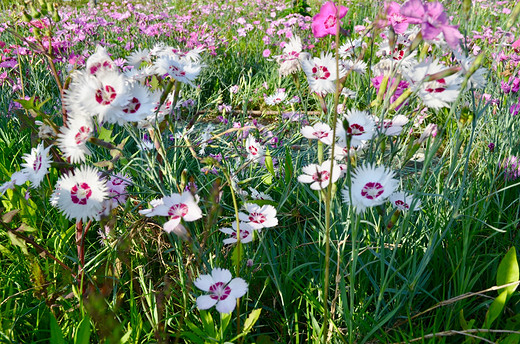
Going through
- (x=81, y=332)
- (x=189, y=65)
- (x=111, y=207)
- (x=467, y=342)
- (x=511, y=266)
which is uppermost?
(x=189, y=65)

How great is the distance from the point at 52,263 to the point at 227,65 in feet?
10.6

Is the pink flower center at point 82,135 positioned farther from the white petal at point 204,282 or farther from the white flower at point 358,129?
the white flower at point 358,129

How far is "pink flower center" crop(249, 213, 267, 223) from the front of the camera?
3.39 feet

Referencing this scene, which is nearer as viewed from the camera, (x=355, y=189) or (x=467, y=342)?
(x=355, y=189)

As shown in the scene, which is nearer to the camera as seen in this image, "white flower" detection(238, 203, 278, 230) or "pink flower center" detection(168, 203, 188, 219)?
"pink flower center" detection(168, 203, 188, 219)

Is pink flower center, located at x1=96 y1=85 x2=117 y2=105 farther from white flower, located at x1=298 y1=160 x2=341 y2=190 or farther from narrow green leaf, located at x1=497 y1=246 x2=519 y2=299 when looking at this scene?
narrow green leaf, located at x1=497 y1=246 x2=519 y2=299

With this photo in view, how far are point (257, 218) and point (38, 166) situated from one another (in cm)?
58

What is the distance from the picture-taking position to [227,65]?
4.28 metres

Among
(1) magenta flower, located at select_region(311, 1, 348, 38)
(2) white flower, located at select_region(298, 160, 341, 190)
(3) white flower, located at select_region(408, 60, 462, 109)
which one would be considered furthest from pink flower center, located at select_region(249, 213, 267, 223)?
(1) magenta flower, located at select_region(311, 1, 348, 38)

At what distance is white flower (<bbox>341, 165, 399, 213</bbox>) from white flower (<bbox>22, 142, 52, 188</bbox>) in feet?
2.37

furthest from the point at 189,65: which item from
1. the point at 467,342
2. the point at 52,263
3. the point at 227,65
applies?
the point at 227,65

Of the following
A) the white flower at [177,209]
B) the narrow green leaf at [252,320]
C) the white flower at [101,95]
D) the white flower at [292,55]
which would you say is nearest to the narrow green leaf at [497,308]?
the narrow green leaf at [252,320]

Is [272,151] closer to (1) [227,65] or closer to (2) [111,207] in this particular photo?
(2) [111,207]

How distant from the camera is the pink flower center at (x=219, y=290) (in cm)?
94
